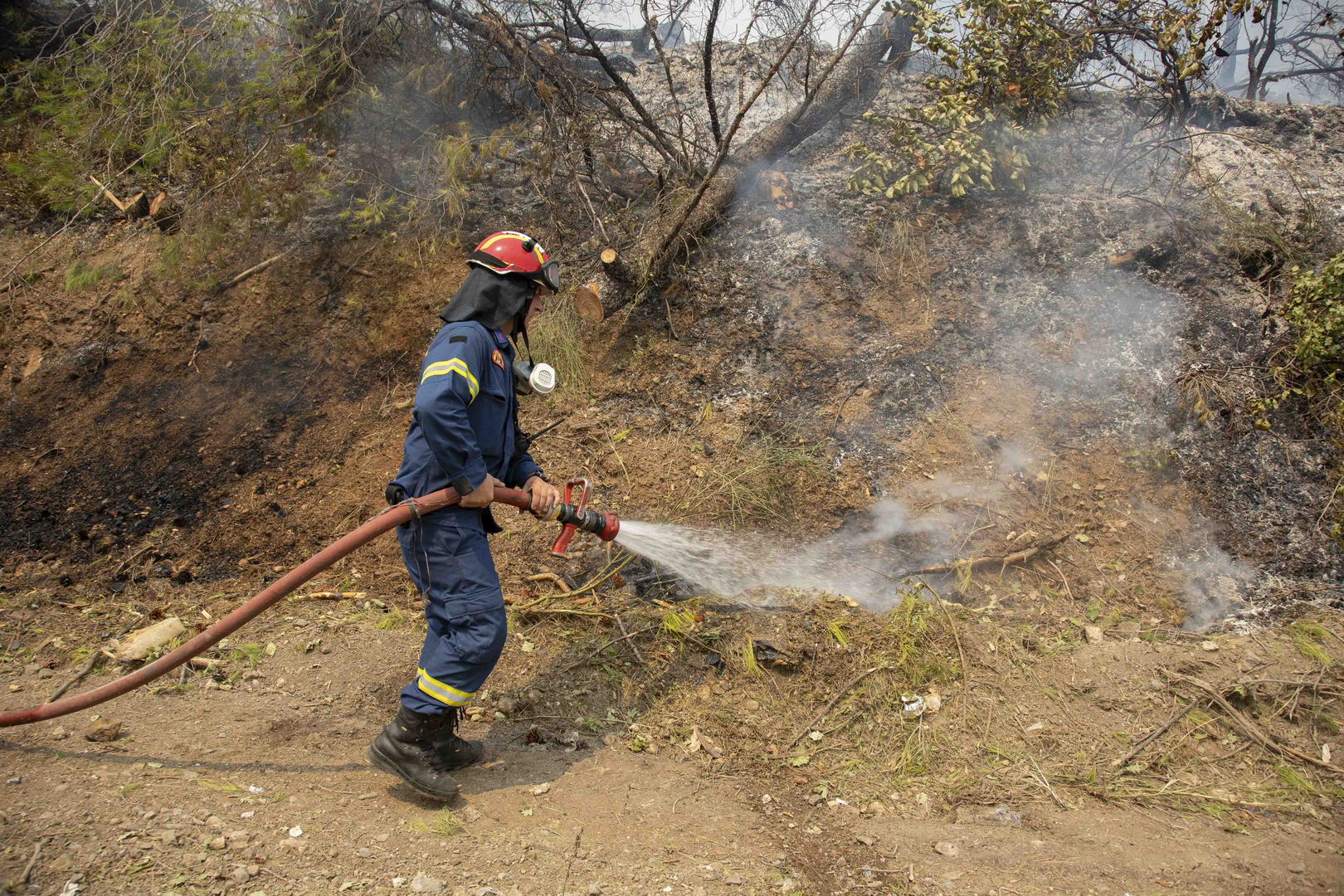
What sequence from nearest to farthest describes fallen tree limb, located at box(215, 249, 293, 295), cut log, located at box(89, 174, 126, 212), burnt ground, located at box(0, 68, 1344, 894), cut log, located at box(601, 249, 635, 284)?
burnt ground, located at box(0, 68, 1344, 894)
cut log, located at box(601, 249, 635, 284)
cut log, located at box(89, 174, 126, 212)
fallen tree limb, located at box(215, 249, 293, 295)

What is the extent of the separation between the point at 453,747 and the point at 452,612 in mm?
610

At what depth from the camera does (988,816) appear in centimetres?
300

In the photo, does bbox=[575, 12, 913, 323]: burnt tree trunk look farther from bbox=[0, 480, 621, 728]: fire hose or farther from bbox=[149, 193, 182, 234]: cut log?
bbox=[149, 193, 182, 234]: cut log

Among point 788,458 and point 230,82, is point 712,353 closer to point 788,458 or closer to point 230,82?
point 788,458

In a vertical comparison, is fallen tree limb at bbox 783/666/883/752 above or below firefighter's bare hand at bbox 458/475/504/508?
below

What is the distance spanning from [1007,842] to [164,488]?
18.2ft

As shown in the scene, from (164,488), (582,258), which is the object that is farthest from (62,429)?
(582,258)

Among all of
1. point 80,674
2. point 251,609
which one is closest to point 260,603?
point 251,609

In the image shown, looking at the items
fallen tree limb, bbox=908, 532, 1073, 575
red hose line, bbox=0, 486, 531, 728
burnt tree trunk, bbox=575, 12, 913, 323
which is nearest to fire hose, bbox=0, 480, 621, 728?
red hose line, bbox=0, 486, 531, 728

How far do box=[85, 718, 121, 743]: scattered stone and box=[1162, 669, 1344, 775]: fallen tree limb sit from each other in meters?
4.45

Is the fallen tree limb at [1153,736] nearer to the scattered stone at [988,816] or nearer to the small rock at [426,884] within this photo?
the scattered stone at [988,816]

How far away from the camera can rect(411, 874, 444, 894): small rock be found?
7.84 ft

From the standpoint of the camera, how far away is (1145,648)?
145 inches

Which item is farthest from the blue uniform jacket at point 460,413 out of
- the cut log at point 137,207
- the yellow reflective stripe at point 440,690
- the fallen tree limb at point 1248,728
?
the cut log at point 137,207
